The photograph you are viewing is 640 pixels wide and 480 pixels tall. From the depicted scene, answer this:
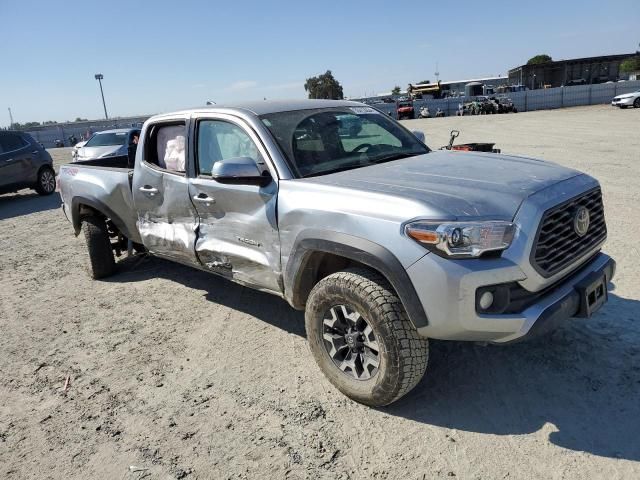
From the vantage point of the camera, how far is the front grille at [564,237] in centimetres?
281

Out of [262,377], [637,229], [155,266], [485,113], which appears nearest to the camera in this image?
[262,377]

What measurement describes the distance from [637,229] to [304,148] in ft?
14.7

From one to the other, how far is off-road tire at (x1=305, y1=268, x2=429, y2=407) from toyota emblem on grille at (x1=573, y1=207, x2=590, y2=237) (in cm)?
113

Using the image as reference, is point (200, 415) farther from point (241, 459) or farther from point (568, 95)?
point (568, 95)

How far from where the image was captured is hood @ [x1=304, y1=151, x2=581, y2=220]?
2.79m

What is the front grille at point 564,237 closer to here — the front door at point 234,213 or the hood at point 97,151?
the front door at point 234,213

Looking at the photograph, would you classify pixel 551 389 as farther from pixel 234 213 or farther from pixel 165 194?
pixel 165 194

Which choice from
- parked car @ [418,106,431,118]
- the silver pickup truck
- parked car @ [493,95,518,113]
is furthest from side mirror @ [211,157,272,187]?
parked car @ [418,106,431,118]

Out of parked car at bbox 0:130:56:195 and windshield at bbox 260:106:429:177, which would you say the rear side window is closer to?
parked car at bbox 0:130:56:195

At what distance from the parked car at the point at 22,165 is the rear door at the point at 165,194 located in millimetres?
9576

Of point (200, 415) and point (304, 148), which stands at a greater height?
point (304, 148)

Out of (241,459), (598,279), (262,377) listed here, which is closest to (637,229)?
(598,279)

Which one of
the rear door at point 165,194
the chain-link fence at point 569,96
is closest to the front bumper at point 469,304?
the rear door at point 165,194

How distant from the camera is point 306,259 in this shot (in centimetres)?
333
